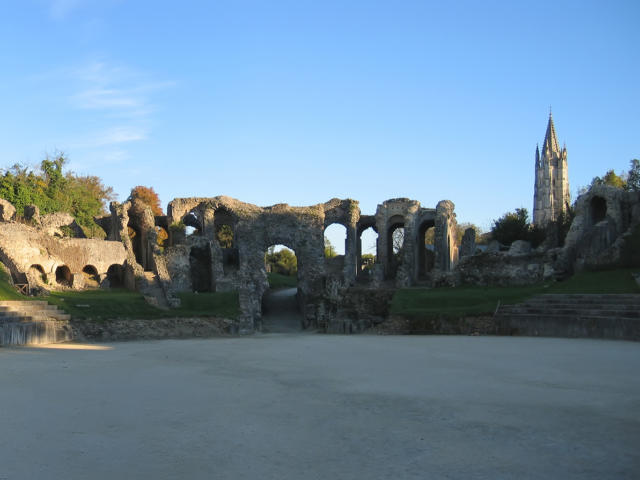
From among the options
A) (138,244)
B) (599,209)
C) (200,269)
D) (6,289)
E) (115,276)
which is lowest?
(6,289)

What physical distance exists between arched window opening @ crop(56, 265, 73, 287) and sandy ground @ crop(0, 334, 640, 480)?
18799mm

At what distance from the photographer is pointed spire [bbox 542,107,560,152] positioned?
11588 centimetres

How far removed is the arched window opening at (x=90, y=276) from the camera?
34781mm

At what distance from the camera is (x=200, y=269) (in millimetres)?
39969

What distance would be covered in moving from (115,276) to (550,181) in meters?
94.4

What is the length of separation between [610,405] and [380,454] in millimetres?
4475

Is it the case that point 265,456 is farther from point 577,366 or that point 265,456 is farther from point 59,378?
point 577,366

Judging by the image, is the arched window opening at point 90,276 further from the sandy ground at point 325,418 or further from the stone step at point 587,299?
the stone step at point 587,299

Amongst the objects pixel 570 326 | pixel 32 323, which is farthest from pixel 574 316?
pixel 32 323

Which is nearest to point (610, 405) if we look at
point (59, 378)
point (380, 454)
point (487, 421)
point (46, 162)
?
point (487, 421)

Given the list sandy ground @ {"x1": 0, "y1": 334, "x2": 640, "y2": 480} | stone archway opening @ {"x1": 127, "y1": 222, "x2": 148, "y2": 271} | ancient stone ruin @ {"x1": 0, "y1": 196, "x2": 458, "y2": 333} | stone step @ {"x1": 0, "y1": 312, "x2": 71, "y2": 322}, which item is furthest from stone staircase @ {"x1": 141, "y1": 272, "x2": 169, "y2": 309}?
sandy ground @ {"x1": 0, "y1": 334, "x2": 640, "y2": 480}

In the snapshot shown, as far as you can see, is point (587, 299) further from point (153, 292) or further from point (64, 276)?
point (64, 276)

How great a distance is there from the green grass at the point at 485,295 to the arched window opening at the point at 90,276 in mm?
17346

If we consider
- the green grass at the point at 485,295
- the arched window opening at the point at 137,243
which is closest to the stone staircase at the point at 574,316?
the green grass at the point at 485,295
